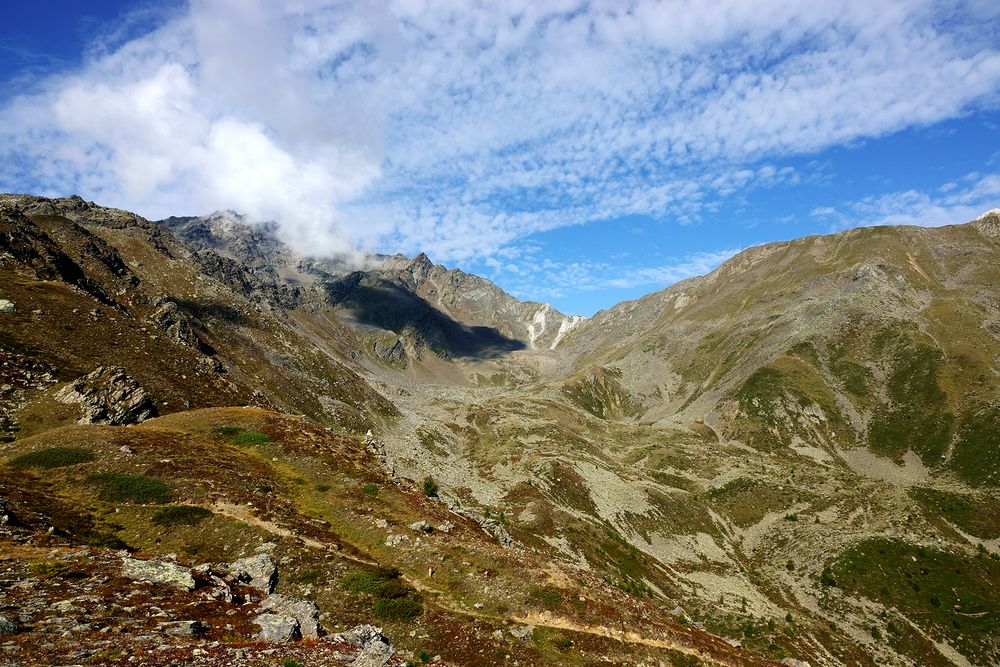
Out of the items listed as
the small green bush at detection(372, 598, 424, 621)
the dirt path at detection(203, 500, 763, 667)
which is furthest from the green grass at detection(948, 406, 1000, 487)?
the small green bush at detection(372, 598, 424, 621)

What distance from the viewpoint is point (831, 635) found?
69562 millimetres

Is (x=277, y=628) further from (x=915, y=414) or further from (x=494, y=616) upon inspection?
(x=915, y=414)

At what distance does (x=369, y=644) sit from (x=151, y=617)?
327 inches

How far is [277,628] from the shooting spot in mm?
19484

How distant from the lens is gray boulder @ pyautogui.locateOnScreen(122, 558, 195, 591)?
20203 millimetres

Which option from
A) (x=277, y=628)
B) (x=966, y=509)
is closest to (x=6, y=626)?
(x=277, y=628)

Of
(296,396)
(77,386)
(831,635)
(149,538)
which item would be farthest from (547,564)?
(296,396)

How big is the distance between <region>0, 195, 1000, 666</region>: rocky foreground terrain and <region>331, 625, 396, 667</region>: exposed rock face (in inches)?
5.2

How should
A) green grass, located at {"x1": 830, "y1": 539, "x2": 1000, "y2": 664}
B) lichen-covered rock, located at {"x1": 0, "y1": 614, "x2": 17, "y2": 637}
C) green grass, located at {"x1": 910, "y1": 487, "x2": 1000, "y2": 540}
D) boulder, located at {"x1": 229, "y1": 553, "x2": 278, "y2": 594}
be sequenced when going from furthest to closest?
green grass, located at {"x1": 910, "y1": 487, "x2": 1000, "y2": 540} < green grass, located at {"x1": 830, "y1": 539, "x2": 1000, "y2": 664} < boulder, located at {"x1": 229, "y1": 553, "x2": 278, "y2": 594} < lichen-covered rock, located at {"x1": 0, "y1": 614, "x2": 17, "y2": 637}

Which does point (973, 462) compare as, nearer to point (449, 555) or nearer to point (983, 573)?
point (983, 573)

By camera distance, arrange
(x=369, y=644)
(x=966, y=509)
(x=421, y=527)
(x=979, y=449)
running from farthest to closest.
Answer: (x=979, y=449)
(x=966, y=509)
(x=421, y=527)
(x=369, y=644)

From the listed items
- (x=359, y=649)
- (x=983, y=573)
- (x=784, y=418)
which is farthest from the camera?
(x=784, y=418)

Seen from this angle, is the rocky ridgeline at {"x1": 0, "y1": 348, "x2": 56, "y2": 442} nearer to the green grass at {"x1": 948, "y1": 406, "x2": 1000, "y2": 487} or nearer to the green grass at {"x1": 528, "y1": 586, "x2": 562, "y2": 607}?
the green grass at {"x1": 528, "y1": 586, "x2": 562, "y2": 607}

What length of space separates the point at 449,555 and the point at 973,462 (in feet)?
592
